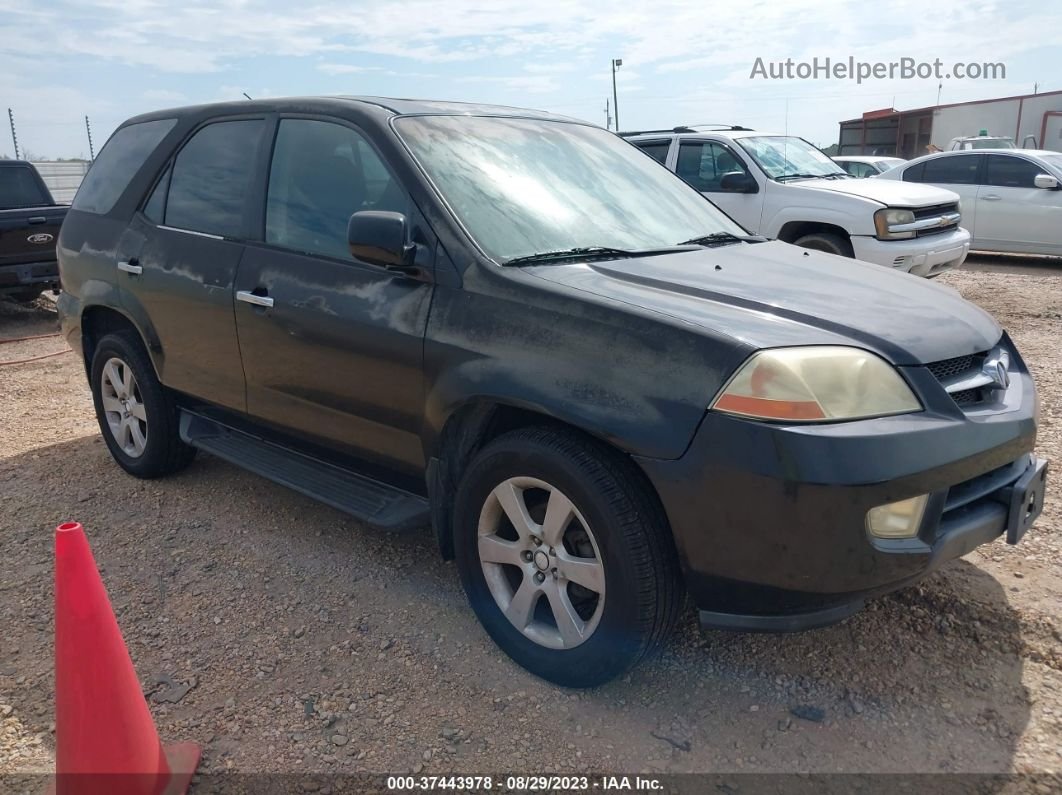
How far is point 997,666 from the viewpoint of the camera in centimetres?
278

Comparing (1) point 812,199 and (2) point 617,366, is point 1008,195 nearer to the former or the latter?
(1) point 812,199

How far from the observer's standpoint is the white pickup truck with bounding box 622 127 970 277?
8141mm

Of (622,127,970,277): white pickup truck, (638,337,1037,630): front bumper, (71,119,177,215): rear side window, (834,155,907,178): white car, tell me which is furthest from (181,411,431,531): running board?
(834,155,907,178): white car

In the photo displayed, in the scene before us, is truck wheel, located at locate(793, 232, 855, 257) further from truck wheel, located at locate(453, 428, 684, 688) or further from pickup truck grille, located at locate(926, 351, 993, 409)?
truck wheel, located at locate(453, 428, 684, 688)

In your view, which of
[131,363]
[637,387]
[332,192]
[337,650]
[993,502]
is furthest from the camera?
[131,363]

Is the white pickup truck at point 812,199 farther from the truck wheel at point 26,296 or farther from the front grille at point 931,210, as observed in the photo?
the truck wheel at point 26,296

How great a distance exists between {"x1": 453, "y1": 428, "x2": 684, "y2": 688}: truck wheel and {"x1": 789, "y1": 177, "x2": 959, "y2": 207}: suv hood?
22.0ft

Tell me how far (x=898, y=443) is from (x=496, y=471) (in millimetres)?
1173

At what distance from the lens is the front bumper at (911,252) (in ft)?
26.4

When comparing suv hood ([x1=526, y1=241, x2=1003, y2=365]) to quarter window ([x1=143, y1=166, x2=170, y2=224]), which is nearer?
suv hood ([x1=526, y1=241, x2=1003, y2=365])

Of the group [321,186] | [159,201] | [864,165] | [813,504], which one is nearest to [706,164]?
[159,201]

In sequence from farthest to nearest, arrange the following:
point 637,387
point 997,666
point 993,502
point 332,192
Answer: point 332,192, point 997,666, point 993,502, point 637,387

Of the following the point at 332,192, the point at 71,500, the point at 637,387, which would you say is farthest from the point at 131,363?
the point at 637,387

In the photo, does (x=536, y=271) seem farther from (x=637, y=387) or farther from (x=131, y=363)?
(x=131, y=363)
